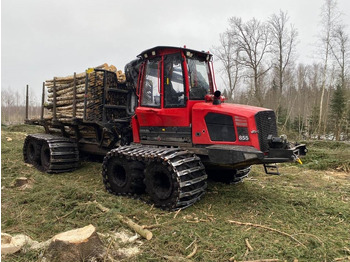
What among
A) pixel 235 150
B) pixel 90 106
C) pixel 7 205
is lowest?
pixel 7 205

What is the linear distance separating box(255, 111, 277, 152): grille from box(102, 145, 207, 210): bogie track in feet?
4.15

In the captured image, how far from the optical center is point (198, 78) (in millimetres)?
6199

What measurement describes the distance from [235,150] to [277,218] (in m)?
1.41

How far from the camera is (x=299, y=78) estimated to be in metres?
38.6

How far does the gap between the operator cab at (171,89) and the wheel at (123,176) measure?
2.71 feet

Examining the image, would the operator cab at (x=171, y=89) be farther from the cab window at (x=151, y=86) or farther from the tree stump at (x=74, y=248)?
the tree stump at (x=74, y=248)

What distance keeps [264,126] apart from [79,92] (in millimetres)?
5333

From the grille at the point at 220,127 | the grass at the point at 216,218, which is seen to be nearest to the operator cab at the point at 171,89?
the grille at the point at 220,127

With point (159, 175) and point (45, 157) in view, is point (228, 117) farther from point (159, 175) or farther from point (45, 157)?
point (45, 157)

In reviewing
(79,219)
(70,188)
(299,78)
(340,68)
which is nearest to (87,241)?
(79,219)

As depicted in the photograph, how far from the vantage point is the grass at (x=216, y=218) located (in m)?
3.83

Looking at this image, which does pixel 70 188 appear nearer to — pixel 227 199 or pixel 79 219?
pixel 79 219

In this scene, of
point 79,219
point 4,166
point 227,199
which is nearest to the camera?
point 79,219

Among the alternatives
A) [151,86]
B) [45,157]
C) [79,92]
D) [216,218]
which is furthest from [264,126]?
[45,157]
